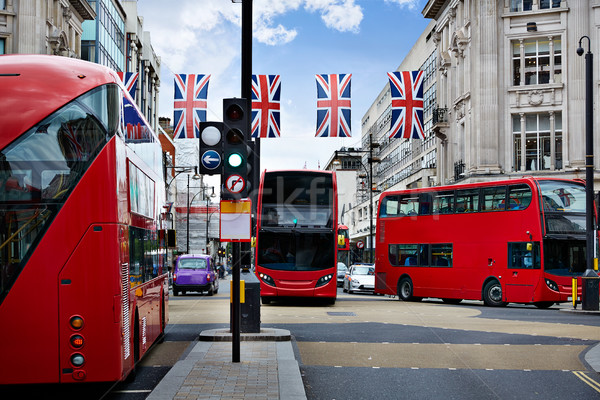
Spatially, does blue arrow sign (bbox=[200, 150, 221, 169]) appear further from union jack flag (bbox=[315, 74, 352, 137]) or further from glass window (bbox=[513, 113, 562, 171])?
glass window (bbox=[513, 113, 562, 171])

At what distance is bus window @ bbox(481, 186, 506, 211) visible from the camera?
25.5 m

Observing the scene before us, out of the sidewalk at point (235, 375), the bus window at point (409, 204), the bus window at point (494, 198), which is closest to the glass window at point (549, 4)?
the bus window at point (409, 204)

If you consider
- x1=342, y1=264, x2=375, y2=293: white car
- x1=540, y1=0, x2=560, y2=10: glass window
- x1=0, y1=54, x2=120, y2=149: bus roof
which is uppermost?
x1=540, y1=0, x2=560, y2=10: glass window

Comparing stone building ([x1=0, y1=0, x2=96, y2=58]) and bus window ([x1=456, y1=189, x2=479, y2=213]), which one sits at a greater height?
stone building ([x1=0, y1=0, x2=96, y2=58])

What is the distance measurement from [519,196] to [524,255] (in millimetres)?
1824

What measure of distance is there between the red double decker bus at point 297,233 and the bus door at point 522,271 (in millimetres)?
5582

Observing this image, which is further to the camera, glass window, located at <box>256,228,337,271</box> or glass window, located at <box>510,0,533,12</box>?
glass window, located at <box>510,0,533,12</box>

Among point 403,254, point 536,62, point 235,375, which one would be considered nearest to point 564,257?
point 403,254

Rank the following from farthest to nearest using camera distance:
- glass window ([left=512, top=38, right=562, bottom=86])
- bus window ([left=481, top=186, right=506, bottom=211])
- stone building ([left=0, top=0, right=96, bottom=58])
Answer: glass window ([left=512, top=38, right=562, bottom=86]) < stone building ([left=0, top=0, right=96, bottom=58]) < bus window ([left=481, top=186, right=506, bottom=211])

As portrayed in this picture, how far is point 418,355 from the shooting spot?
12586 mm

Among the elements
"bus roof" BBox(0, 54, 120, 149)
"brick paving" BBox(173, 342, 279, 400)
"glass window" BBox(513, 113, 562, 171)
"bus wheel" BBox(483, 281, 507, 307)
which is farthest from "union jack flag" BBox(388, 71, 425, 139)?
"glass window" BBox(513, 113, 562, 171)

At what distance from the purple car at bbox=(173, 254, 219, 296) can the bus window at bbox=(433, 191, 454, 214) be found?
1067cm

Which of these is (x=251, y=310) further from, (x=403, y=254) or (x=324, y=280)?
(x=403, y=254)

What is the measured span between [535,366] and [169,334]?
7.50 meters
